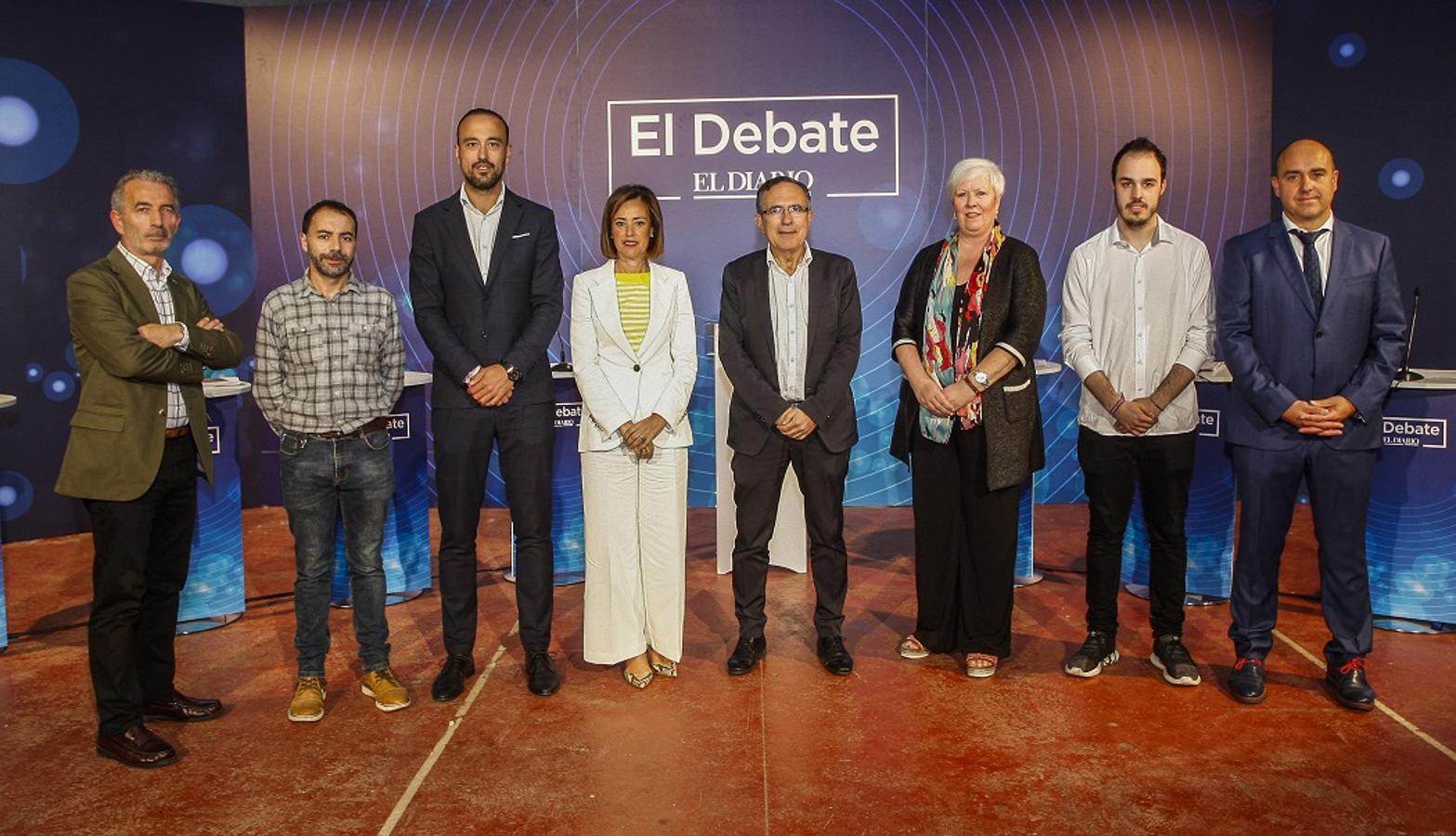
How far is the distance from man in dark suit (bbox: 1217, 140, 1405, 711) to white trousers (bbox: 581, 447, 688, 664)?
1946mm

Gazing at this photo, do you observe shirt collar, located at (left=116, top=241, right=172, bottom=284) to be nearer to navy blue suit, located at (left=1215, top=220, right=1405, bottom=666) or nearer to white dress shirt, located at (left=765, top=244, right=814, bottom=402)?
white dress shirt, located at (left=765, top=244, right=814, bottom=402)

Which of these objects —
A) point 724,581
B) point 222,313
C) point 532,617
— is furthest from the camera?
point 222,313

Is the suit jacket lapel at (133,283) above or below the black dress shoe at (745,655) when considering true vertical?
above

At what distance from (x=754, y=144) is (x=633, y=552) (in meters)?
3.76

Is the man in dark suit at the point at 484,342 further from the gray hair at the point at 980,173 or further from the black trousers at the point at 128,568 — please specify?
the gray hair at the point at 980,173

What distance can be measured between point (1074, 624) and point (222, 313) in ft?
18.0

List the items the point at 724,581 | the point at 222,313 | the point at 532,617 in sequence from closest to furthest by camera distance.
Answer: the point at 532,617 < the point at 724,581 < the point at 222,313

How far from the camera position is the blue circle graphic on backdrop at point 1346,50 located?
6.36 m

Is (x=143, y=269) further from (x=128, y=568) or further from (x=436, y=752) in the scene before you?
(x=436, y=752)

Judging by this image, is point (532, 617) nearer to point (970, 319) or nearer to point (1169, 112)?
point (970, 319)

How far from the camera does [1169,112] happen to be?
271 inches

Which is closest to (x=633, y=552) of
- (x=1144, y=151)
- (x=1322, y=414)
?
(x=1144, y=151)

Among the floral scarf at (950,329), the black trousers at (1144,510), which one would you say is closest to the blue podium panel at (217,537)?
the floral scarf at (950,329)

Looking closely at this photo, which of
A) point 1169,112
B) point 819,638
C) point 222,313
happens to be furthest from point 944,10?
point 222,313
